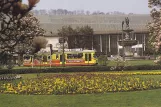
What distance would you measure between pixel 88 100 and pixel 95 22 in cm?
8335

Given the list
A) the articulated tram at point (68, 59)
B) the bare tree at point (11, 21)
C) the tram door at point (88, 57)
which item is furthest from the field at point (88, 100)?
the tram door at point (88, 57)

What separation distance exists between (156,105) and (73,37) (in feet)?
217

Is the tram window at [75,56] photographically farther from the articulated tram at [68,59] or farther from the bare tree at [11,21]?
the bare tree at [11,21]

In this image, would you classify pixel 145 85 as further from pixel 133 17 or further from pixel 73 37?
pixel 133 17

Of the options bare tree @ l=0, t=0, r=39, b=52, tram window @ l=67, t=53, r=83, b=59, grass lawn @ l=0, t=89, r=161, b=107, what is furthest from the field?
tram window @ l=67, t=53, r=83, b=59

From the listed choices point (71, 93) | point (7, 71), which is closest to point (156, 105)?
point (71, 93)

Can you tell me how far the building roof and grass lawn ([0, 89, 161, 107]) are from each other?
250 feet

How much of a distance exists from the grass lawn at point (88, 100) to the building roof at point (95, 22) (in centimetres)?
7630

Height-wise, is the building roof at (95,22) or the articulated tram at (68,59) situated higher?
the building roof at (95,22)

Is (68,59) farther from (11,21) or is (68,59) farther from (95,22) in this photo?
(95,22)

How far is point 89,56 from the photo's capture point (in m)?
43.7

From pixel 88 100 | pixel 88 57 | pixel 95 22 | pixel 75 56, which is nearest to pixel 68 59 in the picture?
pixel 75 56

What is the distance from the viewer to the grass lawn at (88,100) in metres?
10.2

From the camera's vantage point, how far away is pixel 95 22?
9381 centimetres
